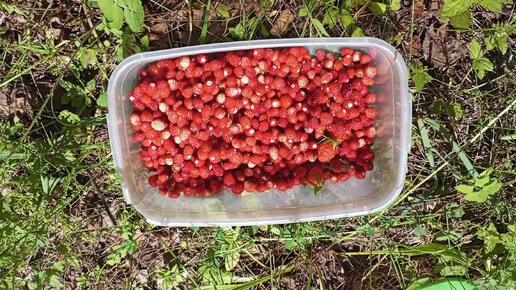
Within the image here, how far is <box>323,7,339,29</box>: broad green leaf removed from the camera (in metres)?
1.69

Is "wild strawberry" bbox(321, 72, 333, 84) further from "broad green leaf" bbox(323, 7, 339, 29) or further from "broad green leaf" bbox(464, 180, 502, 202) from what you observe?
"broad green leaf" bbox(464, 180, 502, 202)

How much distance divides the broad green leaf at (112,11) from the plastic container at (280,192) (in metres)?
0.11

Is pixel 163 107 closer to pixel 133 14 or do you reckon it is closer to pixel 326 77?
pixel 133 14

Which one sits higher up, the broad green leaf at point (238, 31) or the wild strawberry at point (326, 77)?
the broad green leaf at point (238, 31)

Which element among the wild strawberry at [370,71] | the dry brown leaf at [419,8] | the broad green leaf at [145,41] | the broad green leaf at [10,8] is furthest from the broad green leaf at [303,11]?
the broad green leaf at [10,8]

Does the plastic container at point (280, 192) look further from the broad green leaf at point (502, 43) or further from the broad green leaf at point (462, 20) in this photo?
the broad green leaf at point (502, 43)

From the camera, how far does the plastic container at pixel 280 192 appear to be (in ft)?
5.22

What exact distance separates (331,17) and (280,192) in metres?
0.53

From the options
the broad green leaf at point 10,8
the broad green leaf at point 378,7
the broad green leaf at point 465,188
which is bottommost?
the broad green leaf at point 465,188

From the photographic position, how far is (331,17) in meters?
1.69

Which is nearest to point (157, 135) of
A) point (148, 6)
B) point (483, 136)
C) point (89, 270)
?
point (148, 6)

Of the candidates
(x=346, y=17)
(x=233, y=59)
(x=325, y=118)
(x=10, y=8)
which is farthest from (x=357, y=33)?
(x=10, y=8)

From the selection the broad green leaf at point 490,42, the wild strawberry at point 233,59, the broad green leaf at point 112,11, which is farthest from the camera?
the broad green leaf at point 490,42

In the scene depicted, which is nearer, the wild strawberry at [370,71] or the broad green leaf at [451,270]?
the wild strawberry at [370,71]
